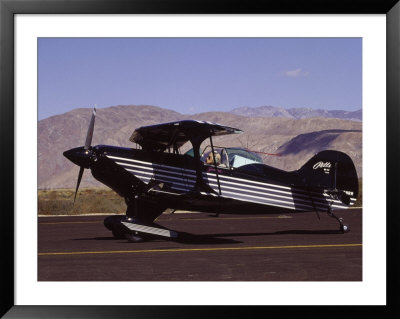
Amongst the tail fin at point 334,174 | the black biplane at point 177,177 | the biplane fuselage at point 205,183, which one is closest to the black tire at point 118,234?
the black biplane at point 177,177

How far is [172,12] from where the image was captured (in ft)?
28.1

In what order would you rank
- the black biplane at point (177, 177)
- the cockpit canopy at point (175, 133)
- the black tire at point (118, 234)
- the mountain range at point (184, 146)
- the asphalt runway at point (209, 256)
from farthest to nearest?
the mountain range at point (184, 146) < the black tire at point (118, 234) < the black biplane at point (177, 177) < the cockpit canopy at point (175, 133) < the asphalt runway at point (209, 256)

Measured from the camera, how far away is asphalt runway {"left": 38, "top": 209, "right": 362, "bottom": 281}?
10.8 m

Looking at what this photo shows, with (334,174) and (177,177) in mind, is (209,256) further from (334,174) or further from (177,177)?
(334,174)

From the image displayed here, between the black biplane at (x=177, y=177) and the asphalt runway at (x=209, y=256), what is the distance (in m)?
0.80

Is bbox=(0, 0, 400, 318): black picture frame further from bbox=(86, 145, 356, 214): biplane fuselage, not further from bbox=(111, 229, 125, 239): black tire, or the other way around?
bbox=(111, 229, 125, 239): black tire

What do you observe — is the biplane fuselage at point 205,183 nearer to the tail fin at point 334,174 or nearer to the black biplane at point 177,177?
the black biplane at point 177,177

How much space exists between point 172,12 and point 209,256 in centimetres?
615

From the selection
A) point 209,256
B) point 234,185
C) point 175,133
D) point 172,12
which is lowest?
point 209,256

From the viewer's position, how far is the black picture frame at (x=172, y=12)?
845cm

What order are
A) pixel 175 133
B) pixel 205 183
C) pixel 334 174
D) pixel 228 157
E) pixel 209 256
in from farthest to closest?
pixel 334 174
pixel 228 157
pixel 205 183
pixel 175 133
pixel 209 256

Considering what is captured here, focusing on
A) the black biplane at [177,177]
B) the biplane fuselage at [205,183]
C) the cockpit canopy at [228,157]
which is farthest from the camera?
the cockpit canopy at [228,157]

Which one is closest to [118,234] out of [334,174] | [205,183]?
[205,183]

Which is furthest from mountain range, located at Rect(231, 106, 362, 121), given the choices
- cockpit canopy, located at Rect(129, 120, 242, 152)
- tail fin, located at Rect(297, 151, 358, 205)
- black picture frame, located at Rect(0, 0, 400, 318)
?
black picture frame, located at Rect(0, 0, 400, 318)
